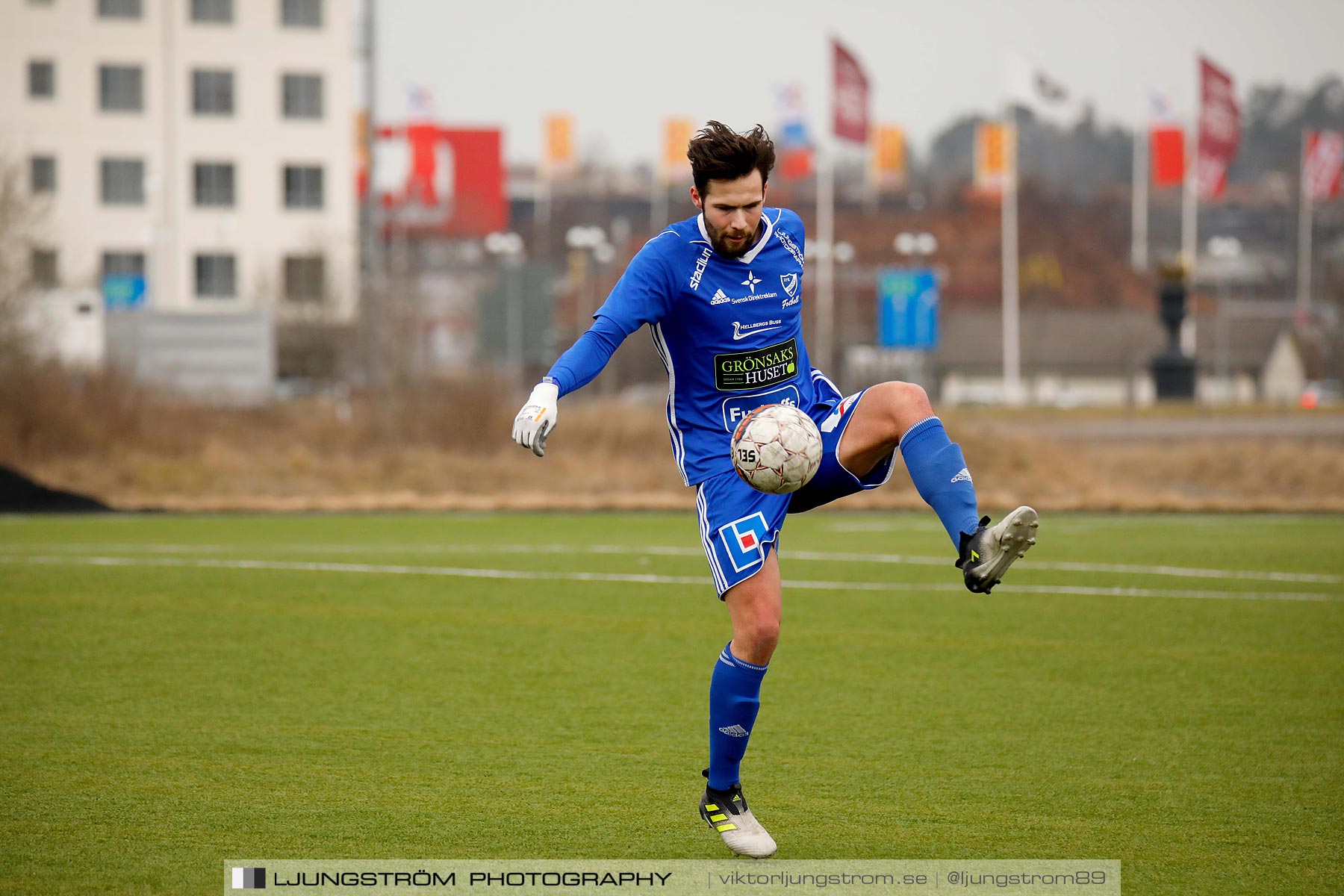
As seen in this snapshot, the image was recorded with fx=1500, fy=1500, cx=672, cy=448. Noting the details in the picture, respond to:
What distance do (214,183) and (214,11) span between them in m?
6.68

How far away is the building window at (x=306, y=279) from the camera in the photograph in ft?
186

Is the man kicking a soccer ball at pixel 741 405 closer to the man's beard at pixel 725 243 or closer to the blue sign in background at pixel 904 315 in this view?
the man's beard at pixel 725 243

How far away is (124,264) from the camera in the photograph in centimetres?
5950

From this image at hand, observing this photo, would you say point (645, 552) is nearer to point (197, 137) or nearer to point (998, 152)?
point (197, 137)

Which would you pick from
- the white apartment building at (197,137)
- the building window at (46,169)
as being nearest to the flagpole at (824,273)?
the white apartment building at (197,137)

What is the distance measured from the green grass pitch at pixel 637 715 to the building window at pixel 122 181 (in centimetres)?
4973

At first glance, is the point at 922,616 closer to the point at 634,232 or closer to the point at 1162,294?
the point at 1162,294

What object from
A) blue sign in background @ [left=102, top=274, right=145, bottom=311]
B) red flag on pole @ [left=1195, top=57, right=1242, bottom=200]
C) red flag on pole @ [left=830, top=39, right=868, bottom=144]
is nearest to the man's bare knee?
red flag on pole @ [left=830, top=39, right=868, bottom=144]

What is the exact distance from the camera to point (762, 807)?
5723mm

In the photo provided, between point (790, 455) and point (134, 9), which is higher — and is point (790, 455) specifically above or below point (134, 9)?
below

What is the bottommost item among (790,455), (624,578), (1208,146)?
(624,578)

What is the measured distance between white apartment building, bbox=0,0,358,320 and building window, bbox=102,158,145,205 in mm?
64

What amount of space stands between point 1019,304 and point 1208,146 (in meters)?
48.6

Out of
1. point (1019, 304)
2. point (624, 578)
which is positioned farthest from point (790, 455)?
point (1019, 304)
